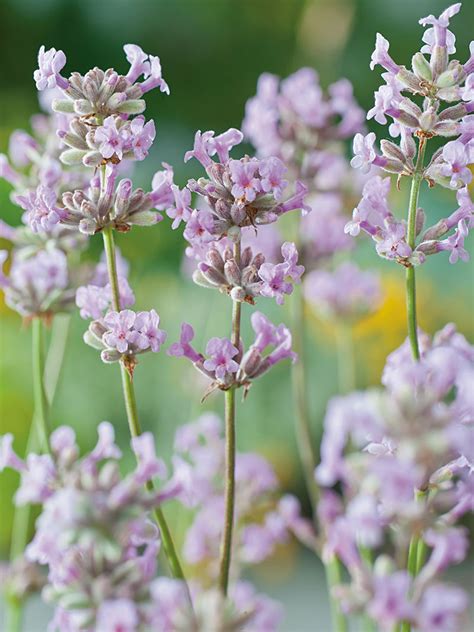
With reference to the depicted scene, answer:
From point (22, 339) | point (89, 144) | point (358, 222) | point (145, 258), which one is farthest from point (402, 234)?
point (22, 339)

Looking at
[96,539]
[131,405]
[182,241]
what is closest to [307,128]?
[131,405]

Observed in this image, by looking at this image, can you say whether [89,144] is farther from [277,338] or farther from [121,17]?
[121,17]

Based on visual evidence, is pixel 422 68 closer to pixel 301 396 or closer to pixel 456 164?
pixel 456 164

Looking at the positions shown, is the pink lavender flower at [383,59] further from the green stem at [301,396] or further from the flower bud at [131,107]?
the green stem at [301,396]

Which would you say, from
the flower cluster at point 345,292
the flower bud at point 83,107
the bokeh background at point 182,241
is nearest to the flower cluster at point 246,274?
the flower bud at point 83,107

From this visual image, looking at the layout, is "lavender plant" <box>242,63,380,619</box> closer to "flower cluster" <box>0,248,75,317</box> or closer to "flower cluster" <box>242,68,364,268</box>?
"flower cluster" <box>242,68,364,268</box>

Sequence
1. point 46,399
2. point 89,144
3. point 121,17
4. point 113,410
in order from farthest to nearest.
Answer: point 121,17
point 113,410
point 46,399
point 89,144
